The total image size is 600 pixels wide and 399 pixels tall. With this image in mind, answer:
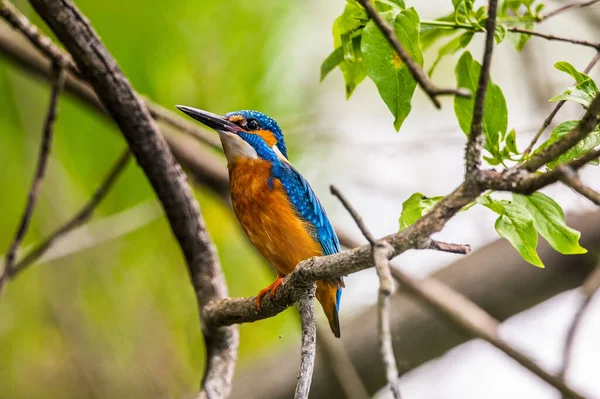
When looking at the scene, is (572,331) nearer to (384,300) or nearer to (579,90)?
(579,90)

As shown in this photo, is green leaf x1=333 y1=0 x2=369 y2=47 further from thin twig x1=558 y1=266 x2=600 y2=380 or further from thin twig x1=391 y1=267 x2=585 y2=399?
thin twig x1=391 y1=267 x2=585 y2=399

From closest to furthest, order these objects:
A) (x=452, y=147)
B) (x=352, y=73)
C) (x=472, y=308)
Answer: (x=352, y=73)
(x=472, y=308)
(x=452, y=147)

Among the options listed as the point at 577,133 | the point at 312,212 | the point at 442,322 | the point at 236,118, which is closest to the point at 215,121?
the point at 236,118

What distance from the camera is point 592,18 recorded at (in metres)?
4.20

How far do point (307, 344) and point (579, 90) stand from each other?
86cm

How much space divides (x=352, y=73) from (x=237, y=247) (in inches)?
108

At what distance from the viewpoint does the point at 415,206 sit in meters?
1.66

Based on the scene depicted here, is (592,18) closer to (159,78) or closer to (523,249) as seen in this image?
(159,78)

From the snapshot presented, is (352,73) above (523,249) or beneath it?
above

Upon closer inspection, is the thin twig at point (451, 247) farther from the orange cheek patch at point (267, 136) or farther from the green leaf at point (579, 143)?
the orange cheek patch at point (267, 136)

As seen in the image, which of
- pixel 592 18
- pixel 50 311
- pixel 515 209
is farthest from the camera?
pixel 50 311

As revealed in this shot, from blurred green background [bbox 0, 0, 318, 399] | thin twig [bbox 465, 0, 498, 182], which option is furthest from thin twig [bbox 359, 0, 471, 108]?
blurred green background [bbox 0, 0, 318, 399]

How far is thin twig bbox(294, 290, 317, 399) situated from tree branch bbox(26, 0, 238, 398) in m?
0.79

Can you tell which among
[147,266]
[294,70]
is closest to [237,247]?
[147,266]
